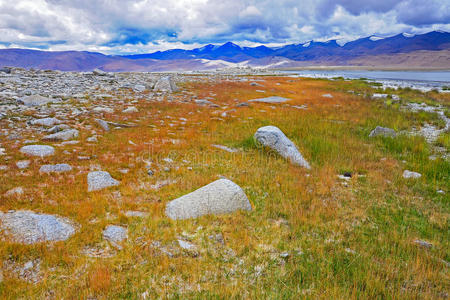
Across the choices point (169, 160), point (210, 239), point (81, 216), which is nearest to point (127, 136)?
point (169, 160)

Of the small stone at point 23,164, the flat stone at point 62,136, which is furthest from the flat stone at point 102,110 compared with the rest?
the small stone at point 23,164

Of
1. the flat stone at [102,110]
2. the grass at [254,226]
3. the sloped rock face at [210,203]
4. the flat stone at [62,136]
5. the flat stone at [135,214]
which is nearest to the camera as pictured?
the grass at [254,226]

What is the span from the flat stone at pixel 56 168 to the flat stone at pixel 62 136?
3.24 meters

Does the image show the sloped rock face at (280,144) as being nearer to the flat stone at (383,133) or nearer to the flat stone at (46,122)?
the flat stone at (383,133)

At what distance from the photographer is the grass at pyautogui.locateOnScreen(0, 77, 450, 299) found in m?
3.31

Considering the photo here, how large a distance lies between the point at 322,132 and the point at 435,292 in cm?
1076

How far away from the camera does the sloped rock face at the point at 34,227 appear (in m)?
4.01

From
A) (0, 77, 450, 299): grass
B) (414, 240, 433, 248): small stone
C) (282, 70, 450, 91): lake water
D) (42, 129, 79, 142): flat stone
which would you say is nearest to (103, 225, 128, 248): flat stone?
(0, 77, 450, 299): grass

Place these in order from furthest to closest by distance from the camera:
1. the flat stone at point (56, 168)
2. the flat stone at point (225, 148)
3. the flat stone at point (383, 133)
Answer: the flat stone at point (383, 133) → the flat stone at point (225, 148) → the flat stone at point (56, 168)

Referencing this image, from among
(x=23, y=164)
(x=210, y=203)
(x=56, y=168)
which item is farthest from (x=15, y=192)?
(x=210, y=203)

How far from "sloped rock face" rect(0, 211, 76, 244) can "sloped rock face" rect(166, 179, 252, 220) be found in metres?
1.90

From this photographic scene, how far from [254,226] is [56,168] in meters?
5.81

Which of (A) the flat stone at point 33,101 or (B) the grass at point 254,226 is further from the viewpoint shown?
(A) the flat stone at point 33,101

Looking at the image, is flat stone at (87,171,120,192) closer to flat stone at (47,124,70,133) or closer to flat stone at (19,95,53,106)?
flat stone at (47,124,70,133)
